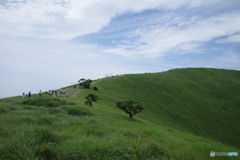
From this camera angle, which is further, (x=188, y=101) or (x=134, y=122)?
(x=188, y=101)

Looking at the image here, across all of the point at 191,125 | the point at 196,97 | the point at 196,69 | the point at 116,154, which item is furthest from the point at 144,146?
the point at 196,69

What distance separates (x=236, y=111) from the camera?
45.2 meters

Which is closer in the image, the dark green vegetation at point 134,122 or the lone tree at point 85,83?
the dark green vegetation at point 134,122

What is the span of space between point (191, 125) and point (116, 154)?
3372 centimetres

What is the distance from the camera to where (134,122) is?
15.8m

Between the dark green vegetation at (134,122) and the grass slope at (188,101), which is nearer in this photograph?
the dark green vegetation at (134,122)

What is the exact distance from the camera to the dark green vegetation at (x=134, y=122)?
4.88 m

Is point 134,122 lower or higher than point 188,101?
higher

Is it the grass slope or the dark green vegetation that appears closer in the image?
the dark green vegetation

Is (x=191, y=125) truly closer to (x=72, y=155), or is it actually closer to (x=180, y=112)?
(x=180, y=112)

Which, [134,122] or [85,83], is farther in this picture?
[85,83]

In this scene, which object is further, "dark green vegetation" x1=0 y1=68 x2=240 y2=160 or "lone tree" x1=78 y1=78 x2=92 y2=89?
"lone tree" x1=78 y1=78 x2=92 y2=89

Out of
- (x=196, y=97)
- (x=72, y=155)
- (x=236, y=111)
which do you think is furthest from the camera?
(x=196, y=97)

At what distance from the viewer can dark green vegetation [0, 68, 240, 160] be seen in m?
4.88
